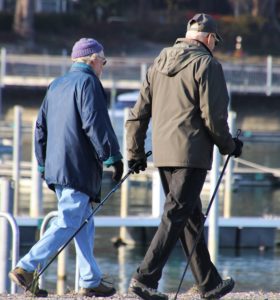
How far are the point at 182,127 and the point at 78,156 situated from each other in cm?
79

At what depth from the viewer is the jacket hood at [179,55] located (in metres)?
7.48

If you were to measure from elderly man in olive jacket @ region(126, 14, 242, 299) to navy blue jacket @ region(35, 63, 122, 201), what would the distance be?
0.19 meters

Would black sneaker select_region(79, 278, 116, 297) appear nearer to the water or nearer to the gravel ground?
the gravel ground

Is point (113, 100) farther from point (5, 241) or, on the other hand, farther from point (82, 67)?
point (82, 67)

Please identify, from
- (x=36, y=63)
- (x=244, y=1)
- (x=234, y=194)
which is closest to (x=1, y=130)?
(x=234, y=194)

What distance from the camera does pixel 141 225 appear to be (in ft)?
53.1

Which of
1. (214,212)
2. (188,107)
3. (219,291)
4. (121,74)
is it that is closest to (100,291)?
(219,291)

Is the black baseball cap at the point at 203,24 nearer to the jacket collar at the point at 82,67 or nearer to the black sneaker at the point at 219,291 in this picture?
the jacket collar at the point at 82,67

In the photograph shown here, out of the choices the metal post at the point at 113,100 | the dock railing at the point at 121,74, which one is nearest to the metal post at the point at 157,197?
the metal post at the point at 113,100

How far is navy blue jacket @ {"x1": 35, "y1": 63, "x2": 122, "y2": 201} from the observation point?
25.5 ft

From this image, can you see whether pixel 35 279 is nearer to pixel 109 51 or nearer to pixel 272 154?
pixel 272 154

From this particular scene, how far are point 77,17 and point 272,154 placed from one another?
2677 centimetres

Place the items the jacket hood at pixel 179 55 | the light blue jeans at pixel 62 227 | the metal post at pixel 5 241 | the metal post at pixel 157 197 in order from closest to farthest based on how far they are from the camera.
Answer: the jacket hood at pixel 179 55, the light blue jeans at pixel 62 227, the metal post at pixel 5 241, the metal post at pixel 157 197

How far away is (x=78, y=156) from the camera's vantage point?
788cm
